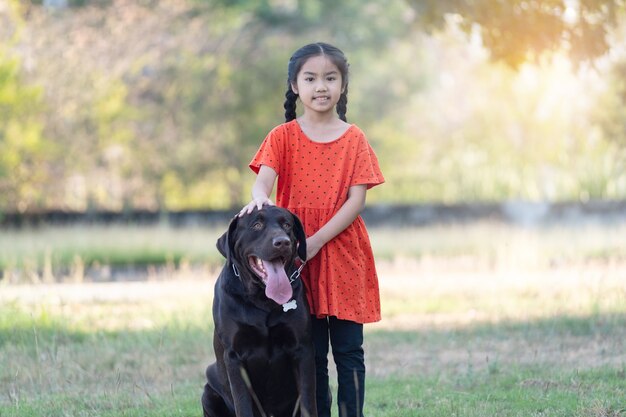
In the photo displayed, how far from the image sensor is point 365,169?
5.00 meters

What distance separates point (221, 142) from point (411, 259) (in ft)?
23.4

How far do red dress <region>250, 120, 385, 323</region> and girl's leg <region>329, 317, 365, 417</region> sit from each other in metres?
0.09

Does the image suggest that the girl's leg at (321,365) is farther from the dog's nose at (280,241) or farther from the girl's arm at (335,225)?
the dog's nose at (280,241)

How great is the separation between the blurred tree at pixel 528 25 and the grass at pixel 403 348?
2275 millimetres

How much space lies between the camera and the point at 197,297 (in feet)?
33.4

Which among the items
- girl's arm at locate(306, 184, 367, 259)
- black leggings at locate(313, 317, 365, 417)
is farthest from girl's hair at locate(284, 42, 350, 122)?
black leggings at locate(313, 317, 365, 417)

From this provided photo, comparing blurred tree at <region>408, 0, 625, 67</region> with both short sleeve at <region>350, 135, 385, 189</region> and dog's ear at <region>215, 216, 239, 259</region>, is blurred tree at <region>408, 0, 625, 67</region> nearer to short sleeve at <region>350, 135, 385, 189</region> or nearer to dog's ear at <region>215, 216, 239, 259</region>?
short sleeve at <region>350, 135, 385, 189</region>

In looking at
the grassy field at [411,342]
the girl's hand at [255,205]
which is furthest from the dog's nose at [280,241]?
the grassy field at [411,342]

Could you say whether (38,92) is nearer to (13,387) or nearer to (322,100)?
(13,387)

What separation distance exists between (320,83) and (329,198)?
0.53 m

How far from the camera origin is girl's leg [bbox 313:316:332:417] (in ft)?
16.5

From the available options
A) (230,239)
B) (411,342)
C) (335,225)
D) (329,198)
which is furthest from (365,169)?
(411,342)

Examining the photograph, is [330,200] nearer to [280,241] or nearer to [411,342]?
[280,241]

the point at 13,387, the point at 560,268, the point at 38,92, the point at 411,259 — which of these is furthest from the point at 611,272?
the point at 38,92
